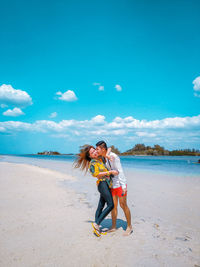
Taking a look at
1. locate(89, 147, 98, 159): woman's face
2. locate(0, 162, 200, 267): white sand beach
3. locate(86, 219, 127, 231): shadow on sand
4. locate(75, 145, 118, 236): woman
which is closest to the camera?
locate(0, 162, 200, 267): white sand beach

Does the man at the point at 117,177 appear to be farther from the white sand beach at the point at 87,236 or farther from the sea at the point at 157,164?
the sea at the point at 157,164

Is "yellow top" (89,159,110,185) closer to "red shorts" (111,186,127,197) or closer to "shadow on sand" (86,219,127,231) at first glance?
"red shorts" (111,186,127,197)

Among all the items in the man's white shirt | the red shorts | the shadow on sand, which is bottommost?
the shadow on sand

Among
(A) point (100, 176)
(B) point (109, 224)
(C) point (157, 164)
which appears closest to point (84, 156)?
(A) point (100, 176)

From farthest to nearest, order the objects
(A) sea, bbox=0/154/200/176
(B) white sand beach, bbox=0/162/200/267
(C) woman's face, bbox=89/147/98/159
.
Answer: (A) sea, bbox=0/154/200/176, (C) woman's face, bbox=89/147/98/159, (B) white sand beach, bbox=0/162/200/267

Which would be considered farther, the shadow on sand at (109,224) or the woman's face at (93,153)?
the shadow on sand at (109,224)

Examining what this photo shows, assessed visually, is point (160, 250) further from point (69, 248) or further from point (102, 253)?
point (69, 248)

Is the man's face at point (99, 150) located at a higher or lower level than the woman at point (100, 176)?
higher

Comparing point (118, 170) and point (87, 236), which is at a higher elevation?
point (118, 170)

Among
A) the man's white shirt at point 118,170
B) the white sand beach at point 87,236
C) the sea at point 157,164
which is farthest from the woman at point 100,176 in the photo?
the sea at point 157,164

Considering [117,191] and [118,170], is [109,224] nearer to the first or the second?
[117,191]

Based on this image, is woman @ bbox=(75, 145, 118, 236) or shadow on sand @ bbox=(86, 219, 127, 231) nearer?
woman @ bbox=(75, 145, 118, 236)

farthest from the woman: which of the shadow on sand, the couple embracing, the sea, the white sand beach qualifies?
the sea

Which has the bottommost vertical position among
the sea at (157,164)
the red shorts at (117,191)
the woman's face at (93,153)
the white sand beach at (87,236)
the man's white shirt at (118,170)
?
the sea at (157,164)
